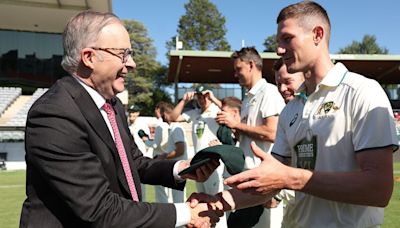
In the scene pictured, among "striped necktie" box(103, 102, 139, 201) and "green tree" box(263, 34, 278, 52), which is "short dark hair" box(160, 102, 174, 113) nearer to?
"striped necktie" box(103, 102, 139, 201)

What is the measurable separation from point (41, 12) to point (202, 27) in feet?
109

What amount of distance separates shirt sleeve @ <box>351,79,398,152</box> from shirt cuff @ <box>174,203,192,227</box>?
932 mm

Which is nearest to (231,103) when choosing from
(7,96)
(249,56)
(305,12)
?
(249,56)

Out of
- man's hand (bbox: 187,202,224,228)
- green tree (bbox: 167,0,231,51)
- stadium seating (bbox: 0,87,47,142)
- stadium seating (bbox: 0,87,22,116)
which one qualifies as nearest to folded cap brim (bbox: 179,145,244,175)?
man's hand (bbox: 187,202,224,228)

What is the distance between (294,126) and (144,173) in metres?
1.07

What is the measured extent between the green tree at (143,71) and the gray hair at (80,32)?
46.0m

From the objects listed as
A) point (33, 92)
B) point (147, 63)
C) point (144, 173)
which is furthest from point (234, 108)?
point (147, 63)

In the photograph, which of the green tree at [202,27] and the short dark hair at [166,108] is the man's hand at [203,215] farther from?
the green tree at [202,27]

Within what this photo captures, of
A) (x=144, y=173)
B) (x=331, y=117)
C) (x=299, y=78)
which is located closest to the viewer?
(x=331, y=117)

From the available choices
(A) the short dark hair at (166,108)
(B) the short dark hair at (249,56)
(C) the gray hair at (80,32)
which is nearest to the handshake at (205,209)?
(C) the gray hair at (80,32)

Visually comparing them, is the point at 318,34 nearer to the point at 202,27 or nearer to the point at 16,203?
the point at 16,203

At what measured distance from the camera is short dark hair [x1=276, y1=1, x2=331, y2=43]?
7.93ft

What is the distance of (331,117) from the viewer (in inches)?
87.5

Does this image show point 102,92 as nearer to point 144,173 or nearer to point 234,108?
point 144,173
